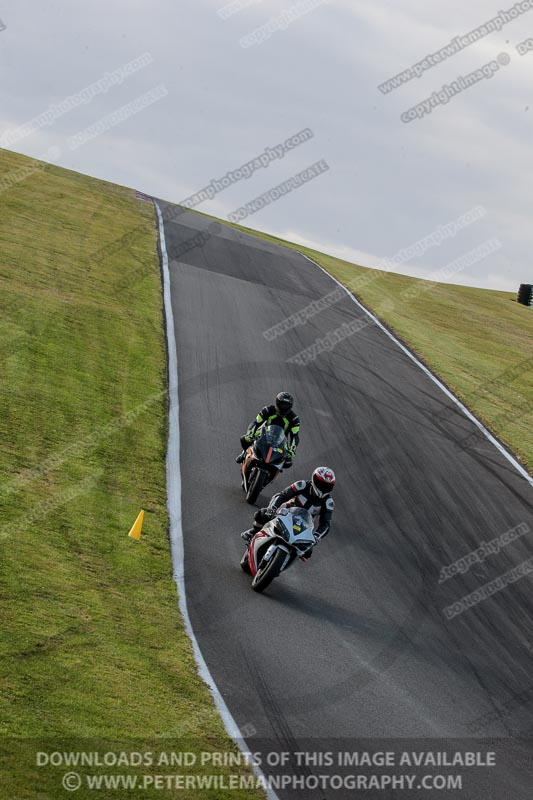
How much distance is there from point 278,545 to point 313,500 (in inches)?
40.8

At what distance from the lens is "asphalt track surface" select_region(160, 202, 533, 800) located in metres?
10.6

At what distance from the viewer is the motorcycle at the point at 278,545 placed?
1319cm

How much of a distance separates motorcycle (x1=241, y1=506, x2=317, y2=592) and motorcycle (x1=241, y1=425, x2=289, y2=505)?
2551 millimetres

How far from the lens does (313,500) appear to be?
46.0ft

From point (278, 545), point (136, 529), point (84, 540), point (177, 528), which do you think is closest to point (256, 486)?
point (177, 528)

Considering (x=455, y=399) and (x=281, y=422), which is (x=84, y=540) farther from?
(x=455, y=399)

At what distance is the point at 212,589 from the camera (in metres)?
12.9

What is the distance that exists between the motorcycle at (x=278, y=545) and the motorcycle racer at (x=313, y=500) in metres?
0.21

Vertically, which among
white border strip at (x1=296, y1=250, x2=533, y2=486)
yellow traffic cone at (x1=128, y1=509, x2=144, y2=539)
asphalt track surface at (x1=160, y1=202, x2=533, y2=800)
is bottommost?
white border strip at (x1=296, y1=250, x2=533, y2=486)

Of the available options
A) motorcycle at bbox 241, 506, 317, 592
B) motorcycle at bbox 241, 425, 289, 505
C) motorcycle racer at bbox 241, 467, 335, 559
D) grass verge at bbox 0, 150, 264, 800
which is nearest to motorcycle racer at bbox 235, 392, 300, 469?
motorcycle at bbox 241, 425, 289, 505

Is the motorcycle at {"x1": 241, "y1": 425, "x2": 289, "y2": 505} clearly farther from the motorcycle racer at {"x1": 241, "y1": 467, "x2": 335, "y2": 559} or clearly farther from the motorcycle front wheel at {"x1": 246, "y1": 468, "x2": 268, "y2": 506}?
the motorcycle racer at {"x1": 241, "y1": 467, "x2": 335, "y2": 559}

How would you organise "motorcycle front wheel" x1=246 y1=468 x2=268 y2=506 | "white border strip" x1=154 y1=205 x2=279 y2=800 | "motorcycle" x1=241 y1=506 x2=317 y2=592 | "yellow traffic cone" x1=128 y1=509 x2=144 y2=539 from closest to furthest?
"white border strip" x1=154 y1=205 x2=279 y2=800, "motorcycle" x1=241 y1=506 x2=317 y2=592, "yellow traffic cone" x1=128 y1=509 x2=144 y2=539, "motorcycle front wheel" x1=246 y1=468 x2=268 y2=506

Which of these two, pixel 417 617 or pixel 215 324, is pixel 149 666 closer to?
pixel 417 617

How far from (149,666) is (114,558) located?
2756mm
